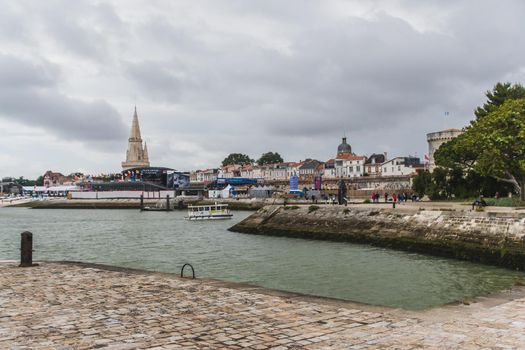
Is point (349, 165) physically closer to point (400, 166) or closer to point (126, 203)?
point (400, 166)

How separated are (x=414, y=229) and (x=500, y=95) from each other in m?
40.4

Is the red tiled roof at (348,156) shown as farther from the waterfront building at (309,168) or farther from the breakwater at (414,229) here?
Answer: the breakwater at (414,229)

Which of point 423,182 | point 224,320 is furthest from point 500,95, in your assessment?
point 224,320

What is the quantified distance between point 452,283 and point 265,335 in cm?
1347

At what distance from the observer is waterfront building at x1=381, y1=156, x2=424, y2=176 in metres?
Answer: 140

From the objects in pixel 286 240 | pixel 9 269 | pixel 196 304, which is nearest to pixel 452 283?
pixel 196 304

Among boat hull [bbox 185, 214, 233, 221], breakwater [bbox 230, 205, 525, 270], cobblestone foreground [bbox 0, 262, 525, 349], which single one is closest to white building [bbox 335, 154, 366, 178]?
boat hull [bbox 185, 214, 233, 221]

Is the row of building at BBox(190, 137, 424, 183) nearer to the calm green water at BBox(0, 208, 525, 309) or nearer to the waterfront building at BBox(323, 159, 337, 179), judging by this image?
the waterfront building at BBox(323, 159, 337, 179)

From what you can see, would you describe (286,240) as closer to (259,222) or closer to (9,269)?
(259,222)

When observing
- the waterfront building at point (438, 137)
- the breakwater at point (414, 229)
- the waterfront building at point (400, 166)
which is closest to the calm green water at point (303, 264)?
the breakwater at point (414, 229)

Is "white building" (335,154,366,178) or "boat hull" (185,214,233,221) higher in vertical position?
"white building" (335,154,366,178)

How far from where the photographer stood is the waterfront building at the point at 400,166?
140 m

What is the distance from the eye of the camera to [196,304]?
40.3ft

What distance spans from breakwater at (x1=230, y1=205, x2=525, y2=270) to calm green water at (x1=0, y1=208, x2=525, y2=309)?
3.83 feet
